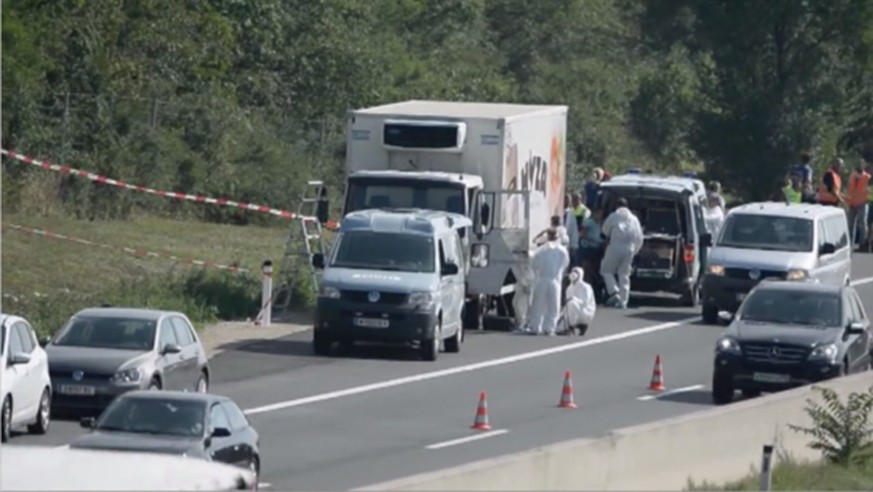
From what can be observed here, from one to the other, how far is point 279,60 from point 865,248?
15.4 metres

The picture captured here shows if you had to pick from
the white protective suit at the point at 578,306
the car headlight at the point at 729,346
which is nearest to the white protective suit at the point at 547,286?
the white protective suit at the point at 578,306

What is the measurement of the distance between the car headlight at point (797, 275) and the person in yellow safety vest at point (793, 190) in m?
5.62

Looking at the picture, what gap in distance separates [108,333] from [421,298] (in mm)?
6055

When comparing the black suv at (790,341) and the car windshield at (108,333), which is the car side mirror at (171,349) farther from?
the black suv at (790,341)

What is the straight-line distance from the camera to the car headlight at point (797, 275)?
33469 millimetres

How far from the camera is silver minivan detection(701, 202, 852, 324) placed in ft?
111

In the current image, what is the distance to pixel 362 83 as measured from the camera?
168 feet

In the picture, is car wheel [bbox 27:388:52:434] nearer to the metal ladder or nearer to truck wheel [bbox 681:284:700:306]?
the metal ladder

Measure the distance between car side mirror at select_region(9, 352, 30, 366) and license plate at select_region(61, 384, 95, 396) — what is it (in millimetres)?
1249

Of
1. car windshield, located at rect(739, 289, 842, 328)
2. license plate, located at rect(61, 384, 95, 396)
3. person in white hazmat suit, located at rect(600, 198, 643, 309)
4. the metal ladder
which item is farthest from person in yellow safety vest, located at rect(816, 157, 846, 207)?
license plate, located at rect(61, 384, 95, 396)

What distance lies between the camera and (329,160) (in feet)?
159

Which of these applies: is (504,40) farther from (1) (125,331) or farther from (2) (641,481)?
(2) (641,481)

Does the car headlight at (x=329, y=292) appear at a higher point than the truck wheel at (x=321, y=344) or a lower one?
higher

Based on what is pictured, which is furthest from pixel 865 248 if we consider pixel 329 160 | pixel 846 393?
pixel 846 393
